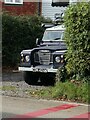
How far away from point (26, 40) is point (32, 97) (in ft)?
31.1

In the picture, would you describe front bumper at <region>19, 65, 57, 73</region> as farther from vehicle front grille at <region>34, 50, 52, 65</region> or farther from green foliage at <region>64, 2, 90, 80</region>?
green foliage at <region>64, 2, 90, 80</region>

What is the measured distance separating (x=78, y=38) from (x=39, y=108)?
8.18 feet

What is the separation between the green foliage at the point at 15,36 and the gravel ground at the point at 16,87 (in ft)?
7.92

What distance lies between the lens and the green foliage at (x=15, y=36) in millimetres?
20609

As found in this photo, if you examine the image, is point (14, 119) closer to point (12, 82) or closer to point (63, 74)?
point (63, 74)

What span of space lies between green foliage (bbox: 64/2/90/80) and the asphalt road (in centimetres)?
130

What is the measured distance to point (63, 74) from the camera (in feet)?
42.9

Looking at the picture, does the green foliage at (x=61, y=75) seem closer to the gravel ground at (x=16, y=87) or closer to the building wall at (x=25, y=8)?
Result: the gravel ground at (x=16, y=87)

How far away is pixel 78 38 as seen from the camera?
11922mm

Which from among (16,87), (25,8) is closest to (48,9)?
(25,8)

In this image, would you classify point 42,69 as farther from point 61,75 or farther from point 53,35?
point 53,35

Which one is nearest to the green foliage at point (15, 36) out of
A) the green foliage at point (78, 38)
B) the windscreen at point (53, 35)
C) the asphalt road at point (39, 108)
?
the windscreen at point (53, 35)

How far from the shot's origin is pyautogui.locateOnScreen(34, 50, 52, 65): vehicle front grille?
1459cm

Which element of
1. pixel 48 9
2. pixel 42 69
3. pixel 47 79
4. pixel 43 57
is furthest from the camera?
pixel 48 9
